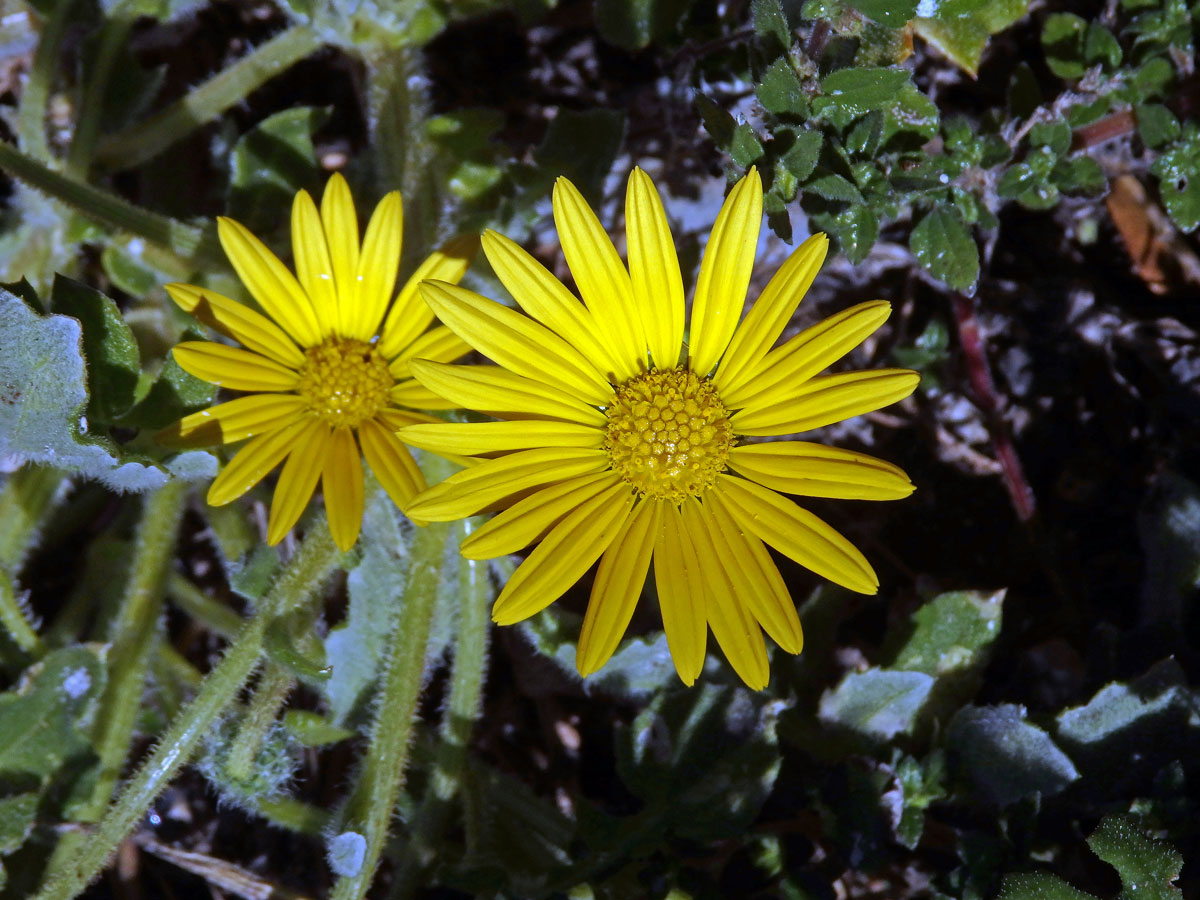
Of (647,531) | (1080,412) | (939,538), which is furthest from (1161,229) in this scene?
(647,531)

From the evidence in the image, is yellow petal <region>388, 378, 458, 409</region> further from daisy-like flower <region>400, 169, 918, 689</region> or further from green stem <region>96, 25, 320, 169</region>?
green stem <region>96, 25, 320, 169</region>

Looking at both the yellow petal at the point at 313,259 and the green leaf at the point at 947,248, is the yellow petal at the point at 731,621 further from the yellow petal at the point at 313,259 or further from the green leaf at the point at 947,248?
the yellow petal at the point at 313,259

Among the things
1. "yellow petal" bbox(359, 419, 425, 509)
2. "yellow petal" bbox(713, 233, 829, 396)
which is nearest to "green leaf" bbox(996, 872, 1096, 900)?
"yellow petal" bbox(713, 233, 829, 396)

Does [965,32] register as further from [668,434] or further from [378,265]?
[378,265]

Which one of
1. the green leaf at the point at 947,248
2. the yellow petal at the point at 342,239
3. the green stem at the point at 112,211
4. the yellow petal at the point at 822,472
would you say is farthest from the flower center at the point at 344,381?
the green leaf at the point at 947,248

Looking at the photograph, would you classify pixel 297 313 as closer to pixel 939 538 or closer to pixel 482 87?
pixel 482 87

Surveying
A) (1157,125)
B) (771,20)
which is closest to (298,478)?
(771,20)

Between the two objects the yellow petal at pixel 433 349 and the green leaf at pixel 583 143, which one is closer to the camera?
the yellow petal at pixel 433 349
